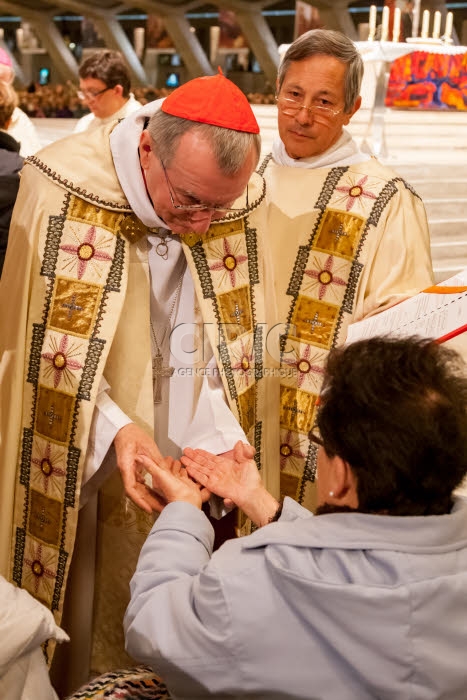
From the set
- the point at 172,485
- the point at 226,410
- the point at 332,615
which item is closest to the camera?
the point at 332,615

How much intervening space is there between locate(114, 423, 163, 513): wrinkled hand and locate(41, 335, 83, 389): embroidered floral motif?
23 cm

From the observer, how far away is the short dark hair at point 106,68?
639 cm

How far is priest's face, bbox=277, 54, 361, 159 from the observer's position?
323 cm

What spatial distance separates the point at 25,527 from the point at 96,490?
0.79ft

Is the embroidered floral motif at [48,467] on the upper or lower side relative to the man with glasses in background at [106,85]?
lower

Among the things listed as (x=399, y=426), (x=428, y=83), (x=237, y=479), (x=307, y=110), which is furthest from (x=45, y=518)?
(x=428, y=83)

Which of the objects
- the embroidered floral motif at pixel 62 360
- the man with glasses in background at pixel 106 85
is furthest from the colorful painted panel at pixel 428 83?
the embroidered floral motif at pixel 62 360

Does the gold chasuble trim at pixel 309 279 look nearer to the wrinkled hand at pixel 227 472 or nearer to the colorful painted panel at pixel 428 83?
the wrinkled hand at pixel 227 472

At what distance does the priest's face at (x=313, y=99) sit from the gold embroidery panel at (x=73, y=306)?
3.57ft

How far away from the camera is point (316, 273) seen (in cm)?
336

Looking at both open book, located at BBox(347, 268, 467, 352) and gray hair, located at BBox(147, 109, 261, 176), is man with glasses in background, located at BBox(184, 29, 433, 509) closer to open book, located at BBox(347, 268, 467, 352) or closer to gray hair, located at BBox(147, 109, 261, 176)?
open book, located at BBox(347, 268, 467, 352)

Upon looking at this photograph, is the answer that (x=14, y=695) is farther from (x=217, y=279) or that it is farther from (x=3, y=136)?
(x=3, y=136)

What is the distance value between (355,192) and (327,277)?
1.07 feet

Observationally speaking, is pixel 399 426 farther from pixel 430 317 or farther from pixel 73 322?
pixel 73 322
